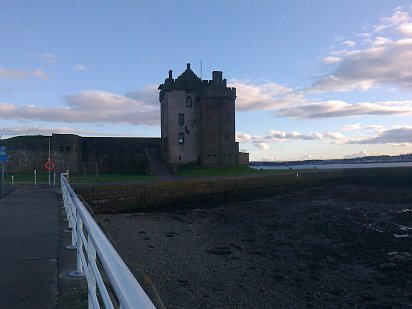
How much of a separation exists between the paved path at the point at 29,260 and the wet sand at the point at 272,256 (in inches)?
59.9

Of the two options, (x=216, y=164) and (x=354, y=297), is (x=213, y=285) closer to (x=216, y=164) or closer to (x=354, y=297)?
(x=354, y=297)

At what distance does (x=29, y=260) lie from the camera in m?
5.70

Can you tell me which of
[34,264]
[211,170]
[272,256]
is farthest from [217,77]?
[34,264]

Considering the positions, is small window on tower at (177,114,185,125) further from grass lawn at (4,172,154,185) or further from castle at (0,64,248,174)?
grass lawn at (4,172,154,185)

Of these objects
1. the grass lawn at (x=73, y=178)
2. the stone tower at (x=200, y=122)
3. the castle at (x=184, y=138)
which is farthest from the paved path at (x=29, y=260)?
the stone tower at (x=200, y=122)

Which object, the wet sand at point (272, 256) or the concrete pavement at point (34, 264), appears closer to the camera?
the concrete pavement at point (34, 264)

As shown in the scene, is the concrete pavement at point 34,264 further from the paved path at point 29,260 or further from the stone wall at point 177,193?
→ the stone wall at point 177,193

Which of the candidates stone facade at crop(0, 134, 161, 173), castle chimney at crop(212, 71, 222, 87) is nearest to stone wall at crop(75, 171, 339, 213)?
stone facade at crop(0, 134, 161, 173)

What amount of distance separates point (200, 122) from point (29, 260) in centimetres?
3975

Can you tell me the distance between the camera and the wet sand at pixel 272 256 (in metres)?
9.16

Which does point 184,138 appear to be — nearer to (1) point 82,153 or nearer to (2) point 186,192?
(1) point 82,153

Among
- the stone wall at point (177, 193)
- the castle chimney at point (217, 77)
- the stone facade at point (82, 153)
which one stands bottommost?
the stone wall at point (177, 193)

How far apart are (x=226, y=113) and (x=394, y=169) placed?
2369 centimetres

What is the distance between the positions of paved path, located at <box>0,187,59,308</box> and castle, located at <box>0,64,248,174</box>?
28.8 m
